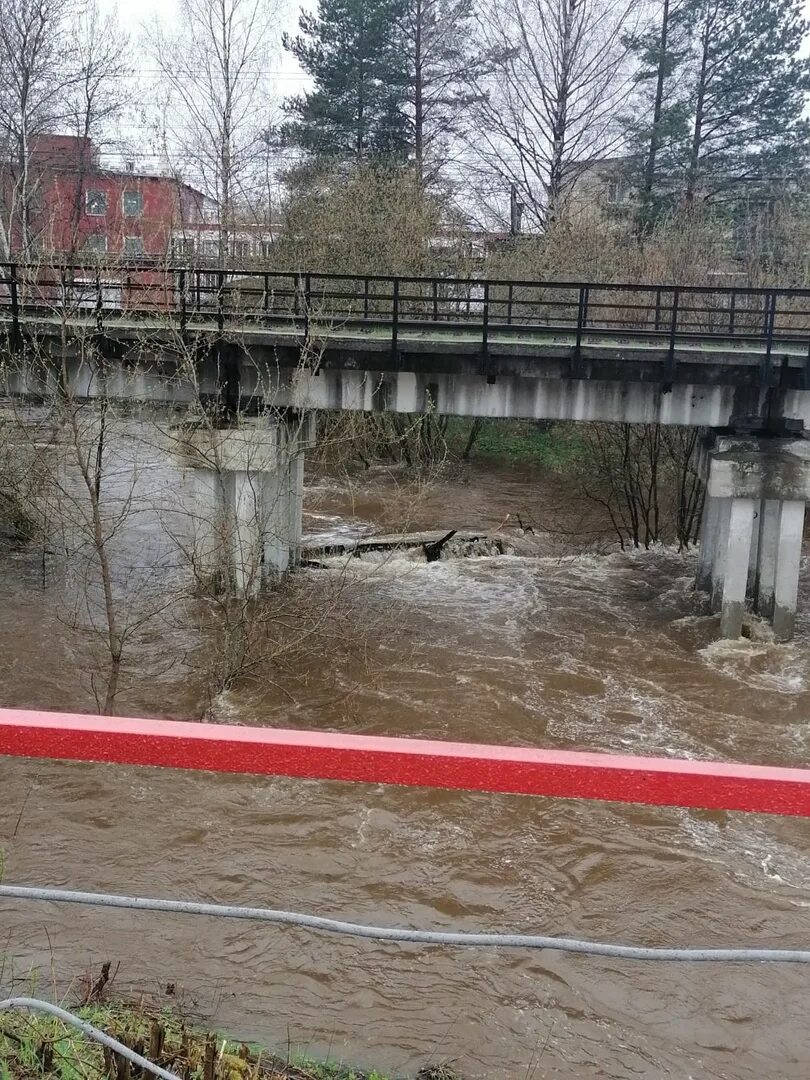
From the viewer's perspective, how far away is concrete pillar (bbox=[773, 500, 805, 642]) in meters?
16.7

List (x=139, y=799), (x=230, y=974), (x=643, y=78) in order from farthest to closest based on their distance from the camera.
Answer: (x=643, y=78), (x=139, y=799), (x=230, y=974)

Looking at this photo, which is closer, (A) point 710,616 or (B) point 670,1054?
(B) point 670,1054

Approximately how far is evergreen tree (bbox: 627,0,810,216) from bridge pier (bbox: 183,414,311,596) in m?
21.8

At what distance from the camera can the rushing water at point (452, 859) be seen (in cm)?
668

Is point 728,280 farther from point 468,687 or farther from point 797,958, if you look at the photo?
point 797,958

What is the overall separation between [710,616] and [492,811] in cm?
943

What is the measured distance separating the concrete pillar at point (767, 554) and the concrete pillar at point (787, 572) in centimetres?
21

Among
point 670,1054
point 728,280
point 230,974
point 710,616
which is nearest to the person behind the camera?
point 670,1054

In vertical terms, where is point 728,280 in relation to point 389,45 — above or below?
below

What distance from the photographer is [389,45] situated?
3484cm

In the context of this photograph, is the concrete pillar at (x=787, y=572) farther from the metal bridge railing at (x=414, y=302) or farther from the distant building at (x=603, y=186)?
the distant building at (x=603, y=186)

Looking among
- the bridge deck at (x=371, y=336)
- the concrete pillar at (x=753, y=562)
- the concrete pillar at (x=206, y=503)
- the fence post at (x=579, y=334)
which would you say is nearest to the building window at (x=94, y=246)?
the bridge deck at (x=371, y=336)

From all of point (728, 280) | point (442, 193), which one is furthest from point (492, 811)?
point (442, 193)

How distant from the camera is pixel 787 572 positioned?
1686 cm
